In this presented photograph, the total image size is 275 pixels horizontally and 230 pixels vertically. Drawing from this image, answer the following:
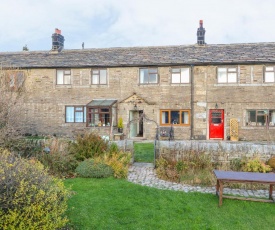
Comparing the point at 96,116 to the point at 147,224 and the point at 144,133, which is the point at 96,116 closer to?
the point at 144,133

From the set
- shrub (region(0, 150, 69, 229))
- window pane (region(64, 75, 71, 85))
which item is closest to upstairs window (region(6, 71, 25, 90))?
window pane (region(64, 75, 71, 85))

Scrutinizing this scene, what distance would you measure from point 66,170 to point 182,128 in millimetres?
11789

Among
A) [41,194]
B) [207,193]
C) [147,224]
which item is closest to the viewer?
[41,194]

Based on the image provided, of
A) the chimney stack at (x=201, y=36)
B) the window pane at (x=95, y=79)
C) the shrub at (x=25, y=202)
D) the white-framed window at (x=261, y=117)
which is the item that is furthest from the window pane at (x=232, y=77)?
the shrub at (x=25, y=202)

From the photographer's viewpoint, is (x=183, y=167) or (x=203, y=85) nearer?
(x=183, y=167)

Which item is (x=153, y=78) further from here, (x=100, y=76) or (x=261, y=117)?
(x=261, y=117)

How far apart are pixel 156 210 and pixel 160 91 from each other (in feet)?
47.6

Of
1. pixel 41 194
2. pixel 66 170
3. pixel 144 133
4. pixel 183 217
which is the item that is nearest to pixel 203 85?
pixel 144 133

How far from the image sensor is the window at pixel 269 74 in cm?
1905

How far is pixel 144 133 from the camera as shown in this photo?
66.9 ft

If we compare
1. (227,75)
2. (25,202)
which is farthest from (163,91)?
(25,202)

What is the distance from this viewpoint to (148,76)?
20.5 meters

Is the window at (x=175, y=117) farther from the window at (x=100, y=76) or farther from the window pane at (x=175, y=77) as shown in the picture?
the window at (x=100, y=76)

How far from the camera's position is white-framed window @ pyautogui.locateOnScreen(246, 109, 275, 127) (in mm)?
19062
